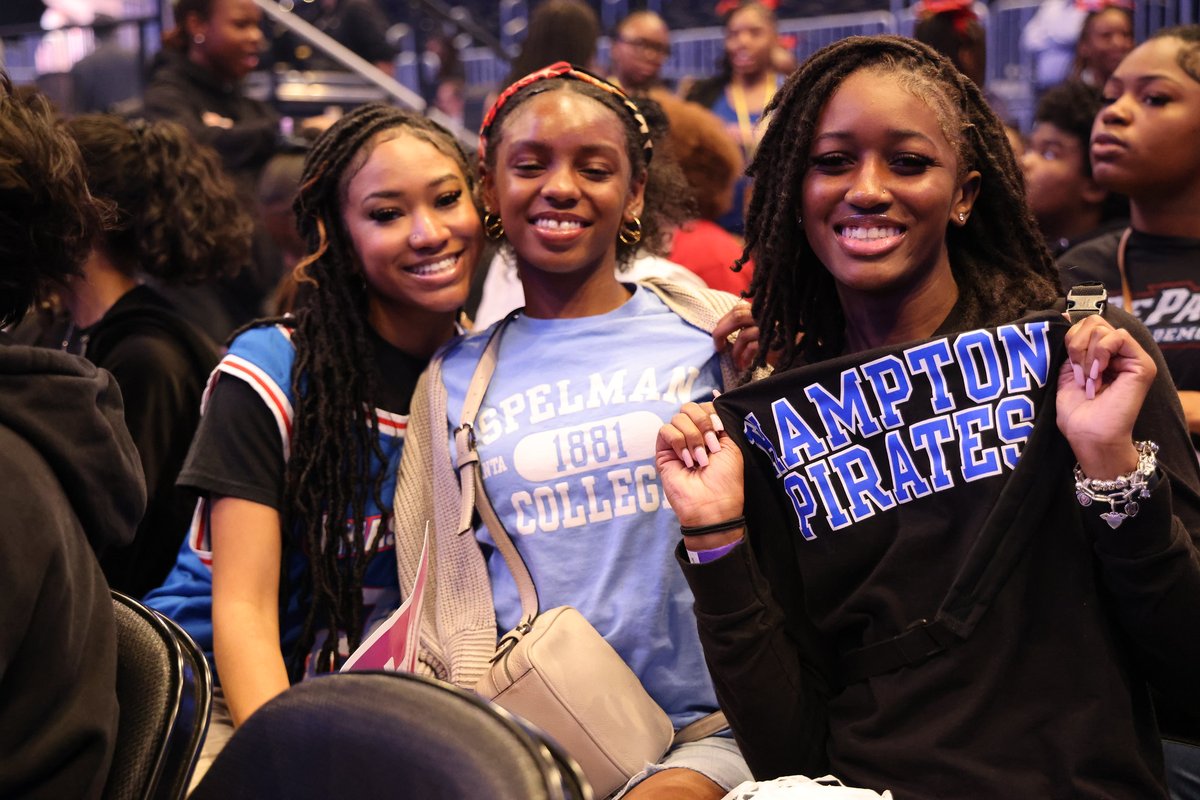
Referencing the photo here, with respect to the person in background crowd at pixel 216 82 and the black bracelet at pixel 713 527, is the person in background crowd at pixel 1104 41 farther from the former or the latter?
the black bracelet at pixel 713 527

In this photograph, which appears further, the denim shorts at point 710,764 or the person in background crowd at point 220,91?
the person in background crowd at point 220,91

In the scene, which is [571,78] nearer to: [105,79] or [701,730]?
[701,730]

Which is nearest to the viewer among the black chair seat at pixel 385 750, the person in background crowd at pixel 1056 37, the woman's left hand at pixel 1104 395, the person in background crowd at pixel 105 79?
the black chair seat at pixel 385 750

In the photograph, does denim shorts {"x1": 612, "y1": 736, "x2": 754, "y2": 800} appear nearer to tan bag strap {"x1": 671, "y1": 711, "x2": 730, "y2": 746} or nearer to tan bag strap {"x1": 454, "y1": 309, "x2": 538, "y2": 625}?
tan bag strap {"x1": 671, "y1": 711, "x2": 730, "y2": 746}

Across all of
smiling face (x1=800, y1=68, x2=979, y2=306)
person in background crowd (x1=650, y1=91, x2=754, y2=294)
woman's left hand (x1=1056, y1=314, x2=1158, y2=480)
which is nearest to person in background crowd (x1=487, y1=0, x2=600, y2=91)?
person in background crowd (x1=650, y1=91, x2=754, y2=294)

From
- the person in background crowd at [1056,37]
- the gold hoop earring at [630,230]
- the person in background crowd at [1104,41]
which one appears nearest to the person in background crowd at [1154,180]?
the gold hoop earring at [630,230]

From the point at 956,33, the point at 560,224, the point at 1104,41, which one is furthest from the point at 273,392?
the point at 1104,41

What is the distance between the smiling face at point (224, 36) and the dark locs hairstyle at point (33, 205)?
4.02m

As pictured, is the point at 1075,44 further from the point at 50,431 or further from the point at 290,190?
the point at 50,431

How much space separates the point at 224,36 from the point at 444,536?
389cm

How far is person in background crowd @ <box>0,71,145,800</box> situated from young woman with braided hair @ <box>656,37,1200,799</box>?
0.84m

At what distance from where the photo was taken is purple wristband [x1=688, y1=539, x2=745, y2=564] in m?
1.91

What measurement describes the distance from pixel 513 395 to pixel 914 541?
0.94 m

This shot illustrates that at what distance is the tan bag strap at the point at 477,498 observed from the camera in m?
2.35
